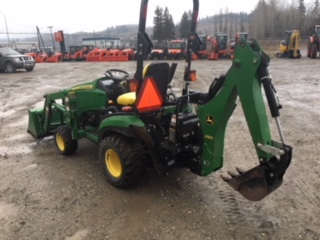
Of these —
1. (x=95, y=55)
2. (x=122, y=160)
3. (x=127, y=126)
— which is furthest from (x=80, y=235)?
(x=95, y=55)

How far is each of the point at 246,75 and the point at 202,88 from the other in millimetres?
8448

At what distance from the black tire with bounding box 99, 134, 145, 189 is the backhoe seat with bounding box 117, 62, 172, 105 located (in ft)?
1.55

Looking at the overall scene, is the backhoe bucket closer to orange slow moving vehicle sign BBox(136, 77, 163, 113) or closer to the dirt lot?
the dirt lot

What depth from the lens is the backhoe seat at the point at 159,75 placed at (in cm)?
361

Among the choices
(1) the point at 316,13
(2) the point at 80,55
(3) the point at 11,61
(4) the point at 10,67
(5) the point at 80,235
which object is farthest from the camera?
(1) the point at 316,13

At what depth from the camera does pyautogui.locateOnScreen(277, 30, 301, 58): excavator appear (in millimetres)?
23120

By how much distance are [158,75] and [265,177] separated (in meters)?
1.62

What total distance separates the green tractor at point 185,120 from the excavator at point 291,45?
853 inches

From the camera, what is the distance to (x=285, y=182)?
4.01 m

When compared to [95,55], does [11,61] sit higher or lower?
higher

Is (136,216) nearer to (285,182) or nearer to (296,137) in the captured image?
(285,182)

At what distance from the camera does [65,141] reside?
5.05 m

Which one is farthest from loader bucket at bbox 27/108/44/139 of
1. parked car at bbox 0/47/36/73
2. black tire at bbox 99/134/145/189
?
parked car at bbox 0/47/36/73

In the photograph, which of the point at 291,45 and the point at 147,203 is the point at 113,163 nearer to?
the point at 147,203
